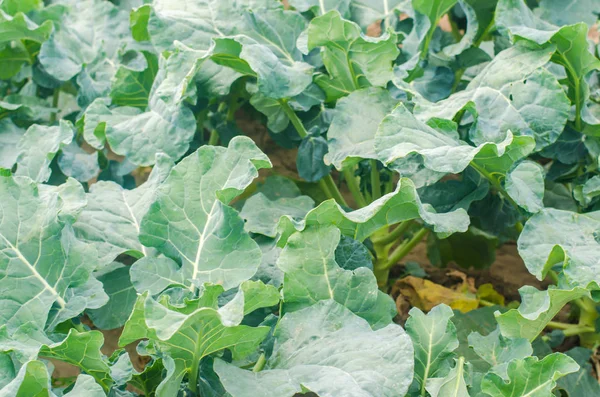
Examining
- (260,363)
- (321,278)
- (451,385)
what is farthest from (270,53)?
(451,385)

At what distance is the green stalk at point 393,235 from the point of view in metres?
1.78

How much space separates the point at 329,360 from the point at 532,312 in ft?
1.17

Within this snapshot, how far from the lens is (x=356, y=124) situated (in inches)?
60.7

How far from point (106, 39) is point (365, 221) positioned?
108cm

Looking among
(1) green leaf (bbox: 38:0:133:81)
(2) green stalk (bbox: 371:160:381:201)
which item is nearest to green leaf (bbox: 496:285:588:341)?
(2) green stalk (bbox: 371:160:381:201)

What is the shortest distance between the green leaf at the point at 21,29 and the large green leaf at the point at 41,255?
0.62 m

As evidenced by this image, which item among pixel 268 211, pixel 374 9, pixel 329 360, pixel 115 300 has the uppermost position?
pixel 374 9

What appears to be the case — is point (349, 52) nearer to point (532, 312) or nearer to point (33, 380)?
point (532, 312)

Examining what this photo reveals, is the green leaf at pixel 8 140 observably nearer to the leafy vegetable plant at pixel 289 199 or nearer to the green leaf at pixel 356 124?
the leafy vegetable plant at pixel 289 199

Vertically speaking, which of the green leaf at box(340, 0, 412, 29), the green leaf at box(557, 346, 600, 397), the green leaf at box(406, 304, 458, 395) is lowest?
the green leaf at box(557, 346, 600, 397)

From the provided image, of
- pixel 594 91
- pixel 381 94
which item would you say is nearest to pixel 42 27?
pixel 381 94

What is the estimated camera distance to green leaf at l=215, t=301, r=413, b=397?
3.55 ft

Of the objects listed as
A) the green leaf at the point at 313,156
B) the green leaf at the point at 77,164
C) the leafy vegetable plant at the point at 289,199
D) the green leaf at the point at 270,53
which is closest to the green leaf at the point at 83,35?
the leafy vegetable plant at the point at 289,199

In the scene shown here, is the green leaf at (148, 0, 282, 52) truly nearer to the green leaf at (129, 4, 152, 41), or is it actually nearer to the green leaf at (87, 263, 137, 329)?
the green leaf at (129, 4, 152, 41)
